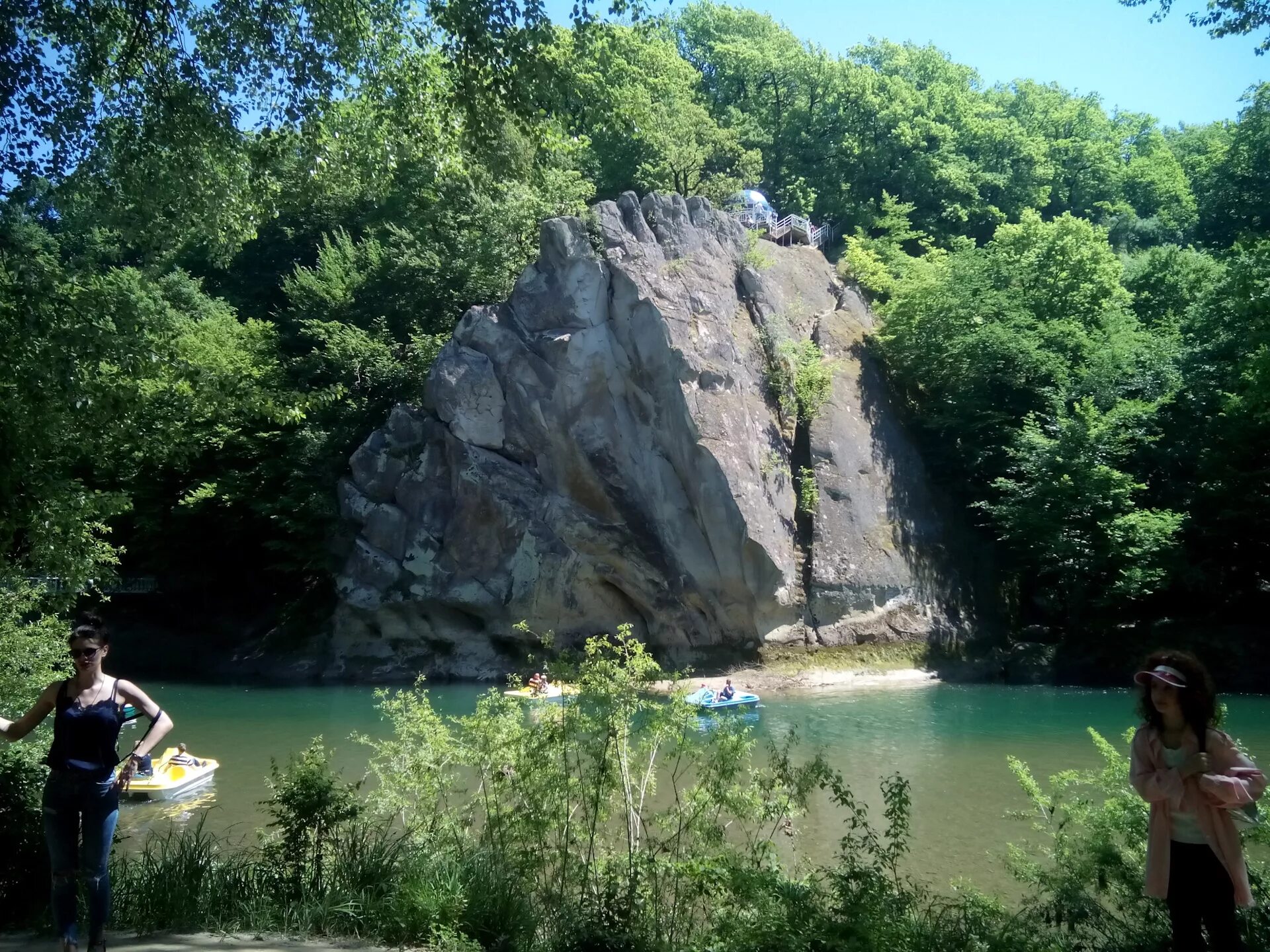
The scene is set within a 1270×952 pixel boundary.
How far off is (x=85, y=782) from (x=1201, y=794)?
472 cm

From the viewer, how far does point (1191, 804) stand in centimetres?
412

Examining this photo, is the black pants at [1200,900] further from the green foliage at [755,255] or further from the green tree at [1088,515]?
the green foliage at [755,255]

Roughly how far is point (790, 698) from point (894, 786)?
1702 centimetres

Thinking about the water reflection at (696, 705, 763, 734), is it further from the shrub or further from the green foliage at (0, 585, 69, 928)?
the shrub

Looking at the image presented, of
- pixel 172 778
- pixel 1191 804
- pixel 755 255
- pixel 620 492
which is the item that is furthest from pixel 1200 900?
pixel 755 255

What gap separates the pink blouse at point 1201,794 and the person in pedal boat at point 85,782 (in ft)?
14.2

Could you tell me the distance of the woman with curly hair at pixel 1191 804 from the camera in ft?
13.3

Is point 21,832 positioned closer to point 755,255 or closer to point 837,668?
point 837,668

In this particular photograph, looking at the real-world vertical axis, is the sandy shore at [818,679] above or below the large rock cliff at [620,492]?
below

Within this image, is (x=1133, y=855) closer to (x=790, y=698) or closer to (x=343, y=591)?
(x=790, y=698)

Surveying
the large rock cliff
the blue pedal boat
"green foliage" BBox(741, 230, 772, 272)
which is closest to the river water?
the blue pedal boat

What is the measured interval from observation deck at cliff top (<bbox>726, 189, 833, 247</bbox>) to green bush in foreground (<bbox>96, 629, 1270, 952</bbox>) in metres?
28.1

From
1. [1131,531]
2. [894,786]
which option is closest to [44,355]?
[894,786]

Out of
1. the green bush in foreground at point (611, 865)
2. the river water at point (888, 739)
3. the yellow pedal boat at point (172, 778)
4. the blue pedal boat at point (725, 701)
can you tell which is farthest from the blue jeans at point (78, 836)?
the blue pedal boat at point (725, 701)
